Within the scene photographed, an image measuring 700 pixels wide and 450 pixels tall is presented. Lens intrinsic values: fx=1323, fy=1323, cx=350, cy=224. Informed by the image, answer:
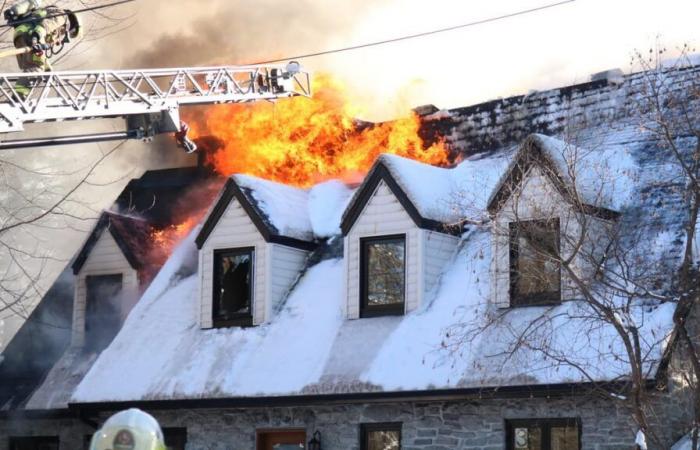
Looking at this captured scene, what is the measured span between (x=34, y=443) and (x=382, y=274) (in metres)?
7.22

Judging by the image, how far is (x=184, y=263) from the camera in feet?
73.6

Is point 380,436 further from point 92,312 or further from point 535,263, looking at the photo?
point 92,312

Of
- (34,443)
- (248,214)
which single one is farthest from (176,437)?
(248,214)

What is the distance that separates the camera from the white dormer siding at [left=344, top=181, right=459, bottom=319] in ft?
61.1

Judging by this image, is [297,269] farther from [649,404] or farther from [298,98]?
[649,404]

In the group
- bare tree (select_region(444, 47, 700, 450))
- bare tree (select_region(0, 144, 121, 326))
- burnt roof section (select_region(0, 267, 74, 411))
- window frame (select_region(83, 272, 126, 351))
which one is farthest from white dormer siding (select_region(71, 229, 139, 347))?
bare tree (select_region(0, 144, 121, 326))

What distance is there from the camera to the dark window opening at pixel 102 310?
22.6 meters

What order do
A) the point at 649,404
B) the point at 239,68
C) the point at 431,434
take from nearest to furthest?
the point at 649,404 < the point at 431,434 < the point at 239,68

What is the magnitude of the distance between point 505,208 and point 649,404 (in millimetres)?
4227

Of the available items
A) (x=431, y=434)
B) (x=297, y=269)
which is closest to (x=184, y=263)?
(x=297, y=269)

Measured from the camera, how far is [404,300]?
61.5 feet

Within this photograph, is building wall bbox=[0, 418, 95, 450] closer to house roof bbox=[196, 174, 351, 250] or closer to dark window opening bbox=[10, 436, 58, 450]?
dark window opening bbox=[10, 436, 58, 450]

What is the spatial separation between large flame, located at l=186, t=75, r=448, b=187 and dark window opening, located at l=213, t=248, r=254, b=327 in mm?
2542

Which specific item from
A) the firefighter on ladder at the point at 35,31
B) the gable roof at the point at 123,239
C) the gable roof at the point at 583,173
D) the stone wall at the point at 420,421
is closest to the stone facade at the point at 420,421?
the stone wall at the point at 420,421
